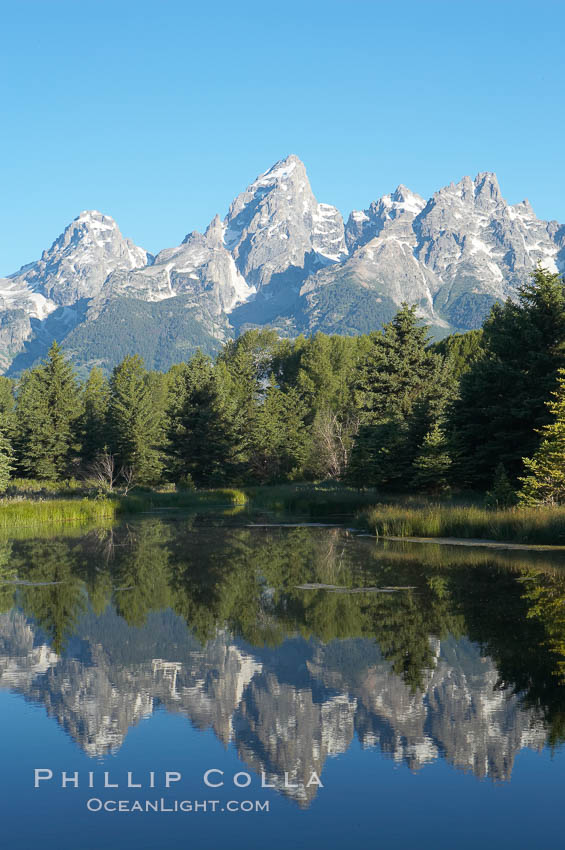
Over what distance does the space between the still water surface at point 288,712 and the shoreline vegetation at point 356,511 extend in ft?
25.9

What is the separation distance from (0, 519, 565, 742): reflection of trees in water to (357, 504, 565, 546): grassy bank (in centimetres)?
290

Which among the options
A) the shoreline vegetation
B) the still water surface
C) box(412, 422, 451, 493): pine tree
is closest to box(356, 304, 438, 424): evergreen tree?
the shoreline vegetation

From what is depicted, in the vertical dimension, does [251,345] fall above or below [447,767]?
above

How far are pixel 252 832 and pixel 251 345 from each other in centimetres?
13194

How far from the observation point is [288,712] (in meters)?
10.2

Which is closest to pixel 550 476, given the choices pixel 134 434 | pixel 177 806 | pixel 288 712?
pixel 288 712

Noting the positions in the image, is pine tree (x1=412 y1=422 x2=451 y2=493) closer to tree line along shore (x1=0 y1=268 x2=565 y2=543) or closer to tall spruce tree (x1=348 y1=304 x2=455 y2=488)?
tree line along shore (x1=0 y1=268 x2=565 y2=543)

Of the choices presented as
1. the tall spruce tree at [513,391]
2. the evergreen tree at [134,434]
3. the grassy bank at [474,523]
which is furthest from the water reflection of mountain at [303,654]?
the evergreen tree at [134,434]

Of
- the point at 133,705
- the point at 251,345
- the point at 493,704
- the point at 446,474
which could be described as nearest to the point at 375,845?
the point at 493,704

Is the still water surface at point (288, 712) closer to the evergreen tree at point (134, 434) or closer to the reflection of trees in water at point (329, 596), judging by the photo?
the reflection of trees in water at point (329, 596)

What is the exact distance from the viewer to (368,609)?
16750 mm

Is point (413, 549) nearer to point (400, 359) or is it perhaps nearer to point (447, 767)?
point (447, 767)

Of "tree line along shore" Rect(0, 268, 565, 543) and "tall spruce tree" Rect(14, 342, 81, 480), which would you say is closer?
"tree line along shore" Rect(0, 268, 565, 543)

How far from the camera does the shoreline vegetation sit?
28.3 metres
